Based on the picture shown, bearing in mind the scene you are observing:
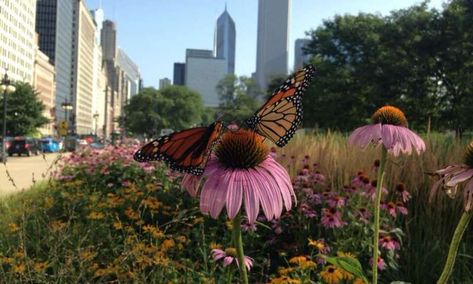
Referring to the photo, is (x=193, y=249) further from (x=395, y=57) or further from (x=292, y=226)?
(x=395, y=57)

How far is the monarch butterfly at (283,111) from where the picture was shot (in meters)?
1.58

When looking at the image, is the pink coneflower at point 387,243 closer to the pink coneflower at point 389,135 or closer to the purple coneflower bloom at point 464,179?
the pink coneflower at point 389,135

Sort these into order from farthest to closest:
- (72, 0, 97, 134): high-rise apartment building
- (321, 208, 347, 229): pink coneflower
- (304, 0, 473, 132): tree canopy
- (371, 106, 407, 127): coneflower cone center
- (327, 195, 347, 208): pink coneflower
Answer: (72, 0, 97, 134): high-rise apartment building
(304, 0, 473, 132): tree canopy
(327, 195, 347, 208): pink coneflower
(321, 208, 347, 229): pink coneflower
(371, 106, 407, 127): coneflower cone center

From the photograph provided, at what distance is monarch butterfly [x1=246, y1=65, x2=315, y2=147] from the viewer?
1.58 meters

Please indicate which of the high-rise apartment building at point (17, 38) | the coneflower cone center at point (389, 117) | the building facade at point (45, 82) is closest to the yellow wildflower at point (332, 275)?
the coneflower cone center at point (389, 117)

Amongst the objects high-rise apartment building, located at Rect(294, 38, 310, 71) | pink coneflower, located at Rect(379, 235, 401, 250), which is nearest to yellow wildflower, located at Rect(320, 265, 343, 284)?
pink coneflower, located at Rect(379, 235, 401, 250)

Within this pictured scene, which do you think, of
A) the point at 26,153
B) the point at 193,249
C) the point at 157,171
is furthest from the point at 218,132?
the point at 26,153

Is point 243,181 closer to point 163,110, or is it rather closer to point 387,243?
point 387,243

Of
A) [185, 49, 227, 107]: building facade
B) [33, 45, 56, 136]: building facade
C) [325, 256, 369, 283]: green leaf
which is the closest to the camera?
[325, 256, 369, 283]: green leaf

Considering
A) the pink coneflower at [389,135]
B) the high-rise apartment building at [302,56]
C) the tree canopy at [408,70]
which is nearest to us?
the pink coneflower at [389,135]

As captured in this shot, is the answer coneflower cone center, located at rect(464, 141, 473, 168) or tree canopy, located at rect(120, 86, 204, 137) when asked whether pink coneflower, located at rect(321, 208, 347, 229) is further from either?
tree canopy, located at rect(120, 86, 204, 137)

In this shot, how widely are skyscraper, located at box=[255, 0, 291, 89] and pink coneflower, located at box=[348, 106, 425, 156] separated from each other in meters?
113

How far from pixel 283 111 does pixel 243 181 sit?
0.30 metres

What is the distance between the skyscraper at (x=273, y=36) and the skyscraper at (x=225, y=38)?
61.9m
